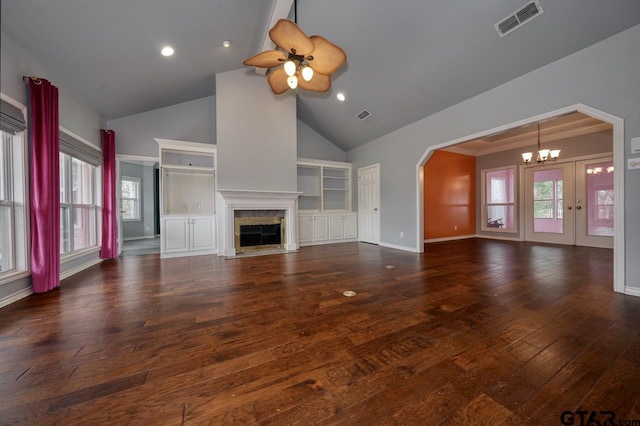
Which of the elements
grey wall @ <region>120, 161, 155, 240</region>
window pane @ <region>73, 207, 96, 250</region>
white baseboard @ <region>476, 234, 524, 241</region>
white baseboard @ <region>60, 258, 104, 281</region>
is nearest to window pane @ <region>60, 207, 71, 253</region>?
window pane @ <region>73, 207, 96, 250</region>

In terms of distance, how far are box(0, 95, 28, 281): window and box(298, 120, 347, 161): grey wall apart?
5.29 meters

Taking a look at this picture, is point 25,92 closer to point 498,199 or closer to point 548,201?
point 498,199

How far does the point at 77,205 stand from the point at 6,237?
173 cm

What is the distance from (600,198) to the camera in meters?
5.68

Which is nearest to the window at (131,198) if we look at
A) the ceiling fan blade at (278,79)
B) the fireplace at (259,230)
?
the fireplace at (259,230)

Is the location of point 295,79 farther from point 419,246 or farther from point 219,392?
point 419,246

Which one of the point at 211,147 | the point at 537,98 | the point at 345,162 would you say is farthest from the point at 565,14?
the point at 211,147

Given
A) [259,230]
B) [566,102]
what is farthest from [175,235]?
[566,102]

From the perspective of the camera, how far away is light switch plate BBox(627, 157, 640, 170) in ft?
8.49

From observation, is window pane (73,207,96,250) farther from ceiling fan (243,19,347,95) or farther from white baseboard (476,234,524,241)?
white baseboard (476,234,524,241)

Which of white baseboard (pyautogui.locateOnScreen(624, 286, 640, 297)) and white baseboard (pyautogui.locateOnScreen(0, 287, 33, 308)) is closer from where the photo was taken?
white baseboard (pyautogui.locateOnScreen(0, 287, 33, 308))

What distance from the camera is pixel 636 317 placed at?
211cm

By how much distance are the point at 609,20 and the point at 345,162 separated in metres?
5.51

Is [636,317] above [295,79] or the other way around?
the other way around
